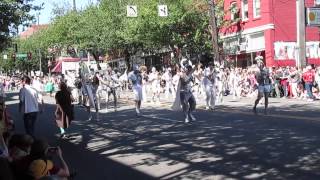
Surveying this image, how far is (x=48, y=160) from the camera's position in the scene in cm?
650

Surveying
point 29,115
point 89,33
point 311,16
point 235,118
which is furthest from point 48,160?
point 89,33

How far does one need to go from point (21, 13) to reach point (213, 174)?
55.9 feet

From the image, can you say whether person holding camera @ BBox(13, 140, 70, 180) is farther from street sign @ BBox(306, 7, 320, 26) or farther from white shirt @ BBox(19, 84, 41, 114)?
street sign @ BBox(306, 7, 320, 26)

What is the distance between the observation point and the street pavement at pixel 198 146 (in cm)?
994


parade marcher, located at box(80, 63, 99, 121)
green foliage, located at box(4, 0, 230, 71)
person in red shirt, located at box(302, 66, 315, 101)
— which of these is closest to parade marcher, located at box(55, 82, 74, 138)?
parade marcher, located at box(80, 63, 99, 121)

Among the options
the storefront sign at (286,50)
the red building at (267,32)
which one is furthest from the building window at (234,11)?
the storefront sign at (286,50)

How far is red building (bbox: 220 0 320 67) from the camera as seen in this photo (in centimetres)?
3949

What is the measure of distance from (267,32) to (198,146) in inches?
1127

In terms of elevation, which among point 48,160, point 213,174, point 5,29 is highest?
point 5,29

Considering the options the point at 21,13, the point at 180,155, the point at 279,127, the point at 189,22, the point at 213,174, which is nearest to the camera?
the point at 213,174

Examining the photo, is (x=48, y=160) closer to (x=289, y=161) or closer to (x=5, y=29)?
(x=289, y=161)

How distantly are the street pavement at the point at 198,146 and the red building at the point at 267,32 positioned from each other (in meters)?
19.3

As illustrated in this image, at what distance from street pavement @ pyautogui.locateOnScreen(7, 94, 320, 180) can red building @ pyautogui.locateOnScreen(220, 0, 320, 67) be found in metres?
19.3

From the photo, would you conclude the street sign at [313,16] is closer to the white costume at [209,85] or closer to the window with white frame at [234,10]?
the window with white frame at [234,10]
